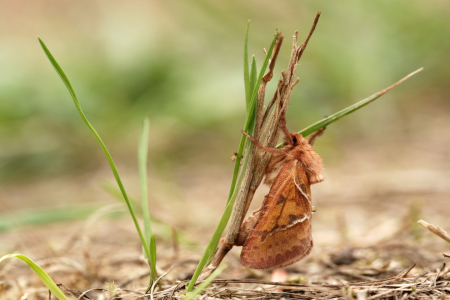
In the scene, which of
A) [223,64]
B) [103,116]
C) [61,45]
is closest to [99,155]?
[103,116]

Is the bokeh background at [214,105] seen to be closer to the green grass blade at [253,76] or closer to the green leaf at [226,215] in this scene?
the green leaf at [226,215]

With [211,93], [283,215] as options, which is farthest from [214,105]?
[283,215]

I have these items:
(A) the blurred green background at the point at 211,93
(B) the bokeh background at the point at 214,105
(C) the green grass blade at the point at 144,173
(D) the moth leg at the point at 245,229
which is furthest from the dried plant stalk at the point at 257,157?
(A) the blurred green background at the point at 211,93

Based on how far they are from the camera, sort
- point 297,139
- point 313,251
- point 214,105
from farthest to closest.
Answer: point 214,105 < point 313,251 < point 297,139

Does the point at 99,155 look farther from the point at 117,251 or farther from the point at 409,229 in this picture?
the point at 409,229

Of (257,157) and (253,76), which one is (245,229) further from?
(253,76)

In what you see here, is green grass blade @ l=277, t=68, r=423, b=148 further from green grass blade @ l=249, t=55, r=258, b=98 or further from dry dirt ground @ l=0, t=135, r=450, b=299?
dry dirt ground @ l=0, t=135, r=450, b=299
